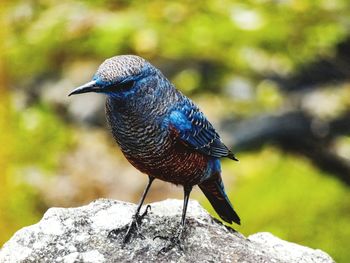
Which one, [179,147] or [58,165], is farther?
[58,165]

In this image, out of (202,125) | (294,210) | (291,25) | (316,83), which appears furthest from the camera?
(316,83)

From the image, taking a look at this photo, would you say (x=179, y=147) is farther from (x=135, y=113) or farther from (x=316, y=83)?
(x=316, y=83)

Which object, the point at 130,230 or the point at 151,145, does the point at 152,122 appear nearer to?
the point at 151,145

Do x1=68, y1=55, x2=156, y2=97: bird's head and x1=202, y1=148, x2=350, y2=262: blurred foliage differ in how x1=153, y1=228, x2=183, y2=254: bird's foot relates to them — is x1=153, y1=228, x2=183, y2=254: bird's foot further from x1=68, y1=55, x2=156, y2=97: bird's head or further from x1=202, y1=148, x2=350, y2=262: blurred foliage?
x1=202, y1=148, x2=350, y2=262: blurred foliage

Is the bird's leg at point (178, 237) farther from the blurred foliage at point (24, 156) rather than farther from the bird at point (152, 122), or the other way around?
the blurred foliage at point (24, 156)

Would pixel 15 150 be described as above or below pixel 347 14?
below

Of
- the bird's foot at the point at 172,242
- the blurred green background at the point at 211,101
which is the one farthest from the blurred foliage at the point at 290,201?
the bird's foot at the point at 172,242

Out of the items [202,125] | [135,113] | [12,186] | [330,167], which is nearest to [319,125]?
[330,167]

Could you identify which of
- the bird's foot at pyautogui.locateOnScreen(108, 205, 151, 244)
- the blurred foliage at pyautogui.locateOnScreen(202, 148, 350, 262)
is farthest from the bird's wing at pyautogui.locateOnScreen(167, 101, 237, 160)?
the blurred foliage at pyautogui.locateOnScreen(202, 148, 350, 262)
